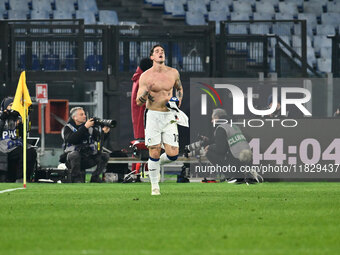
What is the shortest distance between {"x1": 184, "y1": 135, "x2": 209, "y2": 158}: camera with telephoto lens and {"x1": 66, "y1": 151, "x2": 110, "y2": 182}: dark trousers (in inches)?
61.1

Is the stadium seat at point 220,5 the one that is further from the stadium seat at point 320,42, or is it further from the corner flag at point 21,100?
the corner flag at point 21,100

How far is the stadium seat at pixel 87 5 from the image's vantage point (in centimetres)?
3009

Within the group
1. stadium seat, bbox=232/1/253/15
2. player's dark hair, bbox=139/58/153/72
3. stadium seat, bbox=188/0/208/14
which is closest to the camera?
player's dark hair, bbox=139/58/153/72

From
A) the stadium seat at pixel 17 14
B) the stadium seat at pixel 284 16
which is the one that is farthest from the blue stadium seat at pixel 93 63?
the stadium seat at pixel 284 16

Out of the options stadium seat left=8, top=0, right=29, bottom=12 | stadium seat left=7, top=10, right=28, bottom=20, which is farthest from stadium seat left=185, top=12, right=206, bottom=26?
stadium seat left=7, top=10, right=28, bottom=20

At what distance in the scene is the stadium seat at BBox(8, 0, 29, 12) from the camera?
95.3 feet

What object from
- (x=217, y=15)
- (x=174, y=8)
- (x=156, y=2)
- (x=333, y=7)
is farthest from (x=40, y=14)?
(x=333, y=7)

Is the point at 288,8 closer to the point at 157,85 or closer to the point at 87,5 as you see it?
the point at 87,5

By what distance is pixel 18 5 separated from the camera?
29.1 m

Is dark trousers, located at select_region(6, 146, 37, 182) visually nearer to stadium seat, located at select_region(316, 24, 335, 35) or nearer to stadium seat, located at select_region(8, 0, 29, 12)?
stadium seat, located at select_region(8, 0, 29, 12)

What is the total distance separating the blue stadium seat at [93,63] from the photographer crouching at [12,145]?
2799 millimetres

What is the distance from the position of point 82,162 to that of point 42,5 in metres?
12.2

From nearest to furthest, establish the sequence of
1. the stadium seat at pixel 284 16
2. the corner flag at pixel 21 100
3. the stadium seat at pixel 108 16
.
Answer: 1. the corner flag at pixel 21 100
2. the stadium seat at pixel 108 16
3. the stadium seat at pixel 284 16

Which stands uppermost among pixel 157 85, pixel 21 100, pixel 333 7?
pixel 333 7
